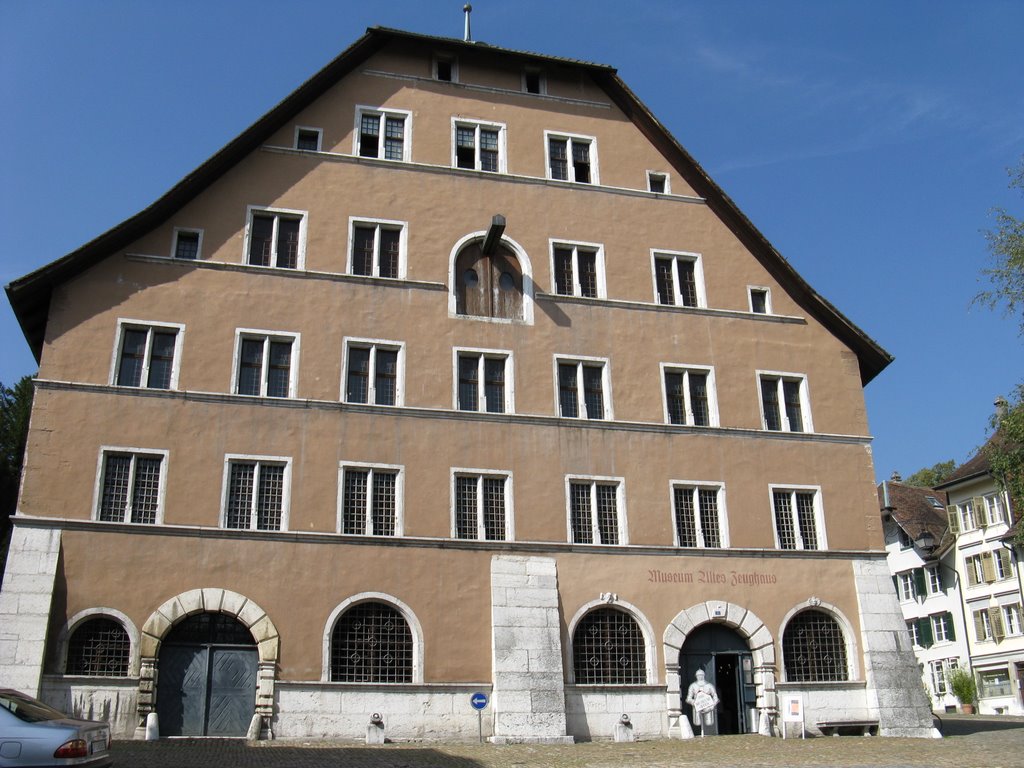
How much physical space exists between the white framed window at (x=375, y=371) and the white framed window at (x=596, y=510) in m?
5.29

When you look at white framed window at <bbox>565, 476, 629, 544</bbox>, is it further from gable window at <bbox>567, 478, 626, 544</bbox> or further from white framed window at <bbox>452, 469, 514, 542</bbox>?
white framed window at <bbox>452, 469, 514, 542</bbox>

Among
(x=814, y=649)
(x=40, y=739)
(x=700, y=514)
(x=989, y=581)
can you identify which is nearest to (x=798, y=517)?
(x=700, y=514)

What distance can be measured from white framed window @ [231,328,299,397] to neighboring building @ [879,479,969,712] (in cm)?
3484

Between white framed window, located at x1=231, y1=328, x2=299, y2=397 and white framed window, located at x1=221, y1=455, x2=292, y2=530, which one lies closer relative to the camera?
white framed window, located at x1=221, y1=455, x2=292, y2=530

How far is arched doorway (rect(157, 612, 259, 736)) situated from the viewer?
23.6 meters

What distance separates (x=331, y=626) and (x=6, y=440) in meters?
22.1

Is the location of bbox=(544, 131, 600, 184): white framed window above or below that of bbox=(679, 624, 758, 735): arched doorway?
above

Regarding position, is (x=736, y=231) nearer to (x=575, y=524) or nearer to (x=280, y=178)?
(x=575, y=524)

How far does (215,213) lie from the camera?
2783 centimetres

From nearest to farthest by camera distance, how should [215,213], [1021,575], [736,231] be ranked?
[215,213] → [736,231] → [1021,575]

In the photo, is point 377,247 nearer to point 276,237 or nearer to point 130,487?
point 276,237

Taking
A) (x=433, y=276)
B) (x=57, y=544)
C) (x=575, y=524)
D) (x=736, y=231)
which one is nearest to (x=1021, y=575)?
(x=736, y=231)

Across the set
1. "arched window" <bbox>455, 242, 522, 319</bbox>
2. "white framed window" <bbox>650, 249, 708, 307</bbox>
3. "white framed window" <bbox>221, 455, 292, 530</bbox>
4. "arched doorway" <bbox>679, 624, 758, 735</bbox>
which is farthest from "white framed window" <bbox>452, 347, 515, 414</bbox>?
"arched doorway" <bbox>679, 624, 758, 735</bbox>

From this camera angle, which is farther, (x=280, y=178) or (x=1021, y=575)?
(x=1021, y=575)
